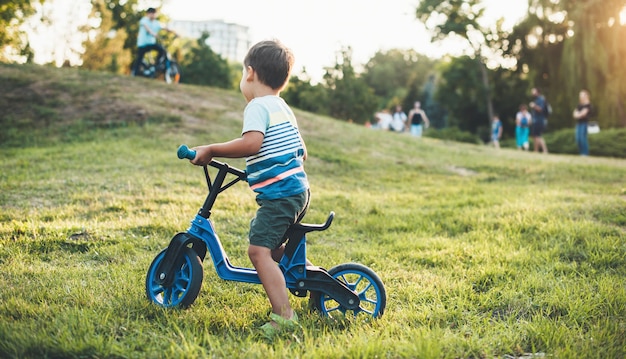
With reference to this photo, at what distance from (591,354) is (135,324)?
2.44 meters

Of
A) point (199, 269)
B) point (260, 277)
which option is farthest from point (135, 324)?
point (260, 277)

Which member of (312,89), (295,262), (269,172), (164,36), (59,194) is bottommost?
(59,194)

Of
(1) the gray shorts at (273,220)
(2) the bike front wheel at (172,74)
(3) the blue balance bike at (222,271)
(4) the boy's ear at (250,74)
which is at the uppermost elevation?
(2) the bike front wheel at (172,74)

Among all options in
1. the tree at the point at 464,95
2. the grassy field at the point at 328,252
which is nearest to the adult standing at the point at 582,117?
the grassy field at the point at 328,252

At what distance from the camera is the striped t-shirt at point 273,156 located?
3029mm

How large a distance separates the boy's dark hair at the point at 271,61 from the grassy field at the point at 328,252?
1451mm

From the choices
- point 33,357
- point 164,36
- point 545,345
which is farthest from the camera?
point 164,36

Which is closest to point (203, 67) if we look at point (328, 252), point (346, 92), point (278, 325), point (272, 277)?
point (346, 92)

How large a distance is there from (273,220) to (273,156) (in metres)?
0.37

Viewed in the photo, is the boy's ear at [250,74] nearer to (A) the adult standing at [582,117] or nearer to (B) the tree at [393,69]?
(A) the adult standing at [582,117]

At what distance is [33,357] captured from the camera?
250cm

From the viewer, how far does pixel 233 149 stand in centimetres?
291

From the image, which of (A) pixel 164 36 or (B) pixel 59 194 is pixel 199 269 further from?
(A) pixel 164 36

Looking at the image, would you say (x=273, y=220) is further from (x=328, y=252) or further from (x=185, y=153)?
(x=328, y=252)
